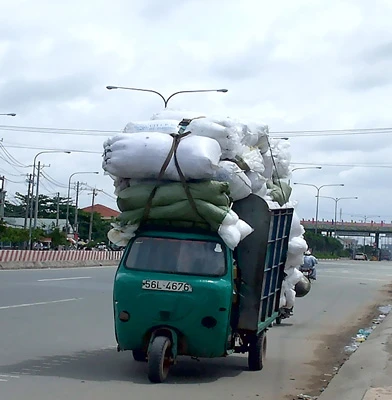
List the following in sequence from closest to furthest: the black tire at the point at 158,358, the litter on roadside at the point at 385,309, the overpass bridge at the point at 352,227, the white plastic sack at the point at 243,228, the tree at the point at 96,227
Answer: the black tire at the point at 158,358, the white plastic sack at the point at 243,228, the litter on roadside at the point at 385,309, the tree at the point at 96,227, the overpass bridge at the point at 352,227

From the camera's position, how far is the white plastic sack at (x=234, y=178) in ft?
33.6

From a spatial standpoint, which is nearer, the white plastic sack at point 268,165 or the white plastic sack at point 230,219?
the white plastic sack at point 230,219

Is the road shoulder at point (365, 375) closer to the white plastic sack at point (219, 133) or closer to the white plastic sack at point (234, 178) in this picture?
the white plastic sack at point (234, 178)

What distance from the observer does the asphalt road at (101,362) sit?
30.9ft

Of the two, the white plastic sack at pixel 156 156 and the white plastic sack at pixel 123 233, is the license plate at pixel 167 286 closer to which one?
the white plastic sack at pixel 123 233

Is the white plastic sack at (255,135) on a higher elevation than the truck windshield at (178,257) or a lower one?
higher

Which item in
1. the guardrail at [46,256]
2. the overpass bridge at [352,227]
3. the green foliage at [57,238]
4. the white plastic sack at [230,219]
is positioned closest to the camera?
the white plastic sack at [230,219]

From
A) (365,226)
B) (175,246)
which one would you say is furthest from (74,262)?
(365,226)

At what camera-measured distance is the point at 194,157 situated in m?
9.80

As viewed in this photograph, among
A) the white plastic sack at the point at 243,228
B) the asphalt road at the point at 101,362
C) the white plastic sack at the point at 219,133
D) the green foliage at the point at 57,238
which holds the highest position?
the white plastic sack at the point at 219,133

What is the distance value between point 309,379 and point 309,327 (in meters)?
7.54

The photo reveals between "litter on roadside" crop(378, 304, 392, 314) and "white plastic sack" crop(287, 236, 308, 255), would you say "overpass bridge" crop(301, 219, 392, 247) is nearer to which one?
"litter on roadside" crop(378, 304, 392, 314)

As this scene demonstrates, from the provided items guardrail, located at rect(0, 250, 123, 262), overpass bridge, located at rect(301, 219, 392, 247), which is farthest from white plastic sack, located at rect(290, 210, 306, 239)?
overpass bridge, located at rect(301, 219, 392, 247)

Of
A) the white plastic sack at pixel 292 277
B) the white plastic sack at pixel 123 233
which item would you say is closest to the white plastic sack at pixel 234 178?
the white plastic sack at pixel 123 233
